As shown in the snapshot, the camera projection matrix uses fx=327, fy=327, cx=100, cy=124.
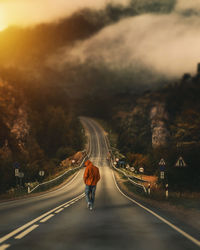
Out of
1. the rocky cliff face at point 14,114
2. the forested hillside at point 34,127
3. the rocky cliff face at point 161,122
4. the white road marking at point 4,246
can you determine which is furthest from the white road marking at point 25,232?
the rocky cliff face at point 14,114

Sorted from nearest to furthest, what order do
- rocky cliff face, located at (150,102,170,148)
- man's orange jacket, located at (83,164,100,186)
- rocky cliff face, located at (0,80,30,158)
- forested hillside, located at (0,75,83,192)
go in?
man's orange jacket, located at (83,164,100,186) → rocky cliff face, located at (150,102,170,148) → forested hillside, located at (0,75,83,192) → rocky cliff face, located at (0,80,30,158)

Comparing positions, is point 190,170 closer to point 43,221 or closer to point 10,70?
point 43,221

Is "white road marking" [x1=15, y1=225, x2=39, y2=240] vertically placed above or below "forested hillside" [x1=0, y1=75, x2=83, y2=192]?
below

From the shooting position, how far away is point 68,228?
8.73 m

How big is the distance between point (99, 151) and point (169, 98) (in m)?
84.0

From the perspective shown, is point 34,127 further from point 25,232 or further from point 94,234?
point 94,234

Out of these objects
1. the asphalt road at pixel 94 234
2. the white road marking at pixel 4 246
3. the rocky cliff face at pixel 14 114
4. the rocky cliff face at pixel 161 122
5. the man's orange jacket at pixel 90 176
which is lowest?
the asphalt road at pixel 94 234

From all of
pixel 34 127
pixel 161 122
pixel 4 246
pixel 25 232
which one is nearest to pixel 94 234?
pixel 25 232

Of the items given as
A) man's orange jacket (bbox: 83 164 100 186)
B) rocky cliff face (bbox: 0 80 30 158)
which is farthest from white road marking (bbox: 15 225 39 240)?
rocky cliff face (bbox: 0 80 30 158)

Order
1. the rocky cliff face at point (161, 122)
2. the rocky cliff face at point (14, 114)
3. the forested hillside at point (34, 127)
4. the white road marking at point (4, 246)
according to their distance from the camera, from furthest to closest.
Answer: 1. the rocky cliff face at point (14, 114)
2. the forested hillside at point (34, 127)
3. the rocky cliff face at point (161, 122)
4. the white road marking at point (4, 246)

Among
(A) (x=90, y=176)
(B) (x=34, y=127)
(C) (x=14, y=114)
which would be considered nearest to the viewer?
(A) (x=90, y=176)

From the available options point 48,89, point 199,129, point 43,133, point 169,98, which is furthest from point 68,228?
point 48,89

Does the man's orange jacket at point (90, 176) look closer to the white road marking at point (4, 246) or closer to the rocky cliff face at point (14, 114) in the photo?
the white road marking at point (4, 246)

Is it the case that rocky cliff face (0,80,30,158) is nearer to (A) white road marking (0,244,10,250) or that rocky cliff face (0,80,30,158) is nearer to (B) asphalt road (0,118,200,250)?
(B) asphalt road (0,118,200,250)
